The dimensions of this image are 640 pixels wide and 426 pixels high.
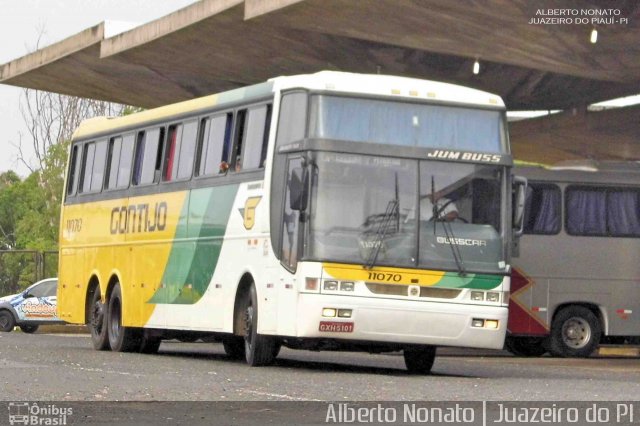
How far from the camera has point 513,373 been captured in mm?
21516

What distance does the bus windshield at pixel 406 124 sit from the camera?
1903cm

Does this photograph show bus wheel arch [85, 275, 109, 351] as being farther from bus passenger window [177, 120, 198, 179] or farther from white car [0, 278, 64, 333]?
white car [0, 278, 64, 333]

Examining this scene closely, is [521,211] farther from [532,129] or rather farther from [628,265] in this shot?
[532,129]

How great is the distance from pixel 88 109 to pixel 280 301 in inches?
2594

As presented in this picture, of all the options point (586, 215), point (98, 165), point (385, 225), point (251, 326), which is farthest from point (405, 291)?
point (586, 215)

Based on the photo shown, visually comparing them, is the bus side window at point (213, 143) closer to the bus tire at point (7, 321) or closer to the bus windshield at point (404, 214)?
the bus windshield at point (404, 214)

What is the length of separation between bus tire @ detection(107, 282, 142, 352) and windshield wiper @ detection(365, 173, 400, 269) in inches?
274

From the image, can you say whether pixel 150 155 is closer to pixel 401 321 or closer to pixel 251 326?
pixel 251 326

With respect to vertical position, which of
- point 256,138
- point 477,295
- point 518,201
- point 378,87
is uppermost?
point 378,87

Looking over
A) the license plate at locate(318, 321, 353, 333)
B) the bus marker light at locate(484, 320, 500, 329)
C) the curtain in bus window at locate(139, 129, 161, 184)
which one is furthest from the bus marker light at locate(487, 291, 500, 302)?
the curtain in bus window at locate(139, 129, 161, 184)

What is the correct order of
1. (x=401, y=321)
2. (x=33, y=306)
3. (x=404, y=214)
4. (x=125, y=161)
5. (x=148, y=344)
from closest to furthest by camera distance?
(x=401, y=321) < (x=404, y=214) < (x=148, y=344) < (x=125, y=161) < (x=33, y=306)

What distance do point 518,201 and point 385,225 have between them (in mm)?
1917

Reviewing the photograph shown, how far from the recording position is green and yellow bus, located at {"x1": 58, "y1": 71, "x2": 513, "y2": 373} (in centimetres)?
1859

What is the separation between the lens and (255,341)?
19.6 m
